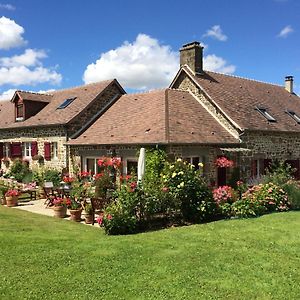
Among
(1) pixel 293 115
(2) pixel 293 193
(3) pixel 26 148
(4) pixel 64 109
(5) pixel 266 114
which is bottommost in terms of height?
(2) pixel 293 193

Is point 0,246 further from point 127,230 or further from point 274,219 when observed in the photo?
point 274,219

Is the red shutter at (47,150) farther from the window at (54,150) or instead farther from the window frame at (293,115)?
the window frame at (293,115)

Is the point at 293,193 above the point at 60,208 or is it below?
above

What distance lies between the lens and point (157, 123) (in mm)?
17922

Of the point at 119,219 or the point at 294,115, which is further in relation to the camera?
the point at 294,115

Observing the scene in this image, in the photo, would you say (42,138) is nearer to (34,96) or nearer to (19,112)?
(19,112)

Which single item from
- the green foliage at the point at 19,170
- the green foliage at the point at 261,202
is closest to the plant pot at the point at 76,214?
the green foliage at the point at 261,202

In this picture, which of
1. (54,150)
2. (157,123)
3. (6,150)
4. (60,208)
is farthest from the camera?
(6,150)

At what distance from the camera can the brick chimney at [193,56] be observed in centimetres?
2255

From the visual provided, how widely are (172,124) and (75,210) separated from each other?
22.9 ft

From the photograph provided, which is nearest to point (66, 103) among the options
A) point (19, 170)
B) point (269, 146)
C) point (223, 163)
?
point (19, 170)

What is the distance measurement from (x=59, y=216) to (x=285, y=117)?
53.0ft

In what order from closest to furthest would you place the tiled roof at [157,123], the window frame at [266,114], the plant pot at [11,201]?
the plant pot at [11,201], the tiled roof at [157,123], the window frame at [266,114]

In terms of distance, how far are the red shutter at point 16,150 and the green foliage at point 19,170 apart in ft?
→ 2.65
